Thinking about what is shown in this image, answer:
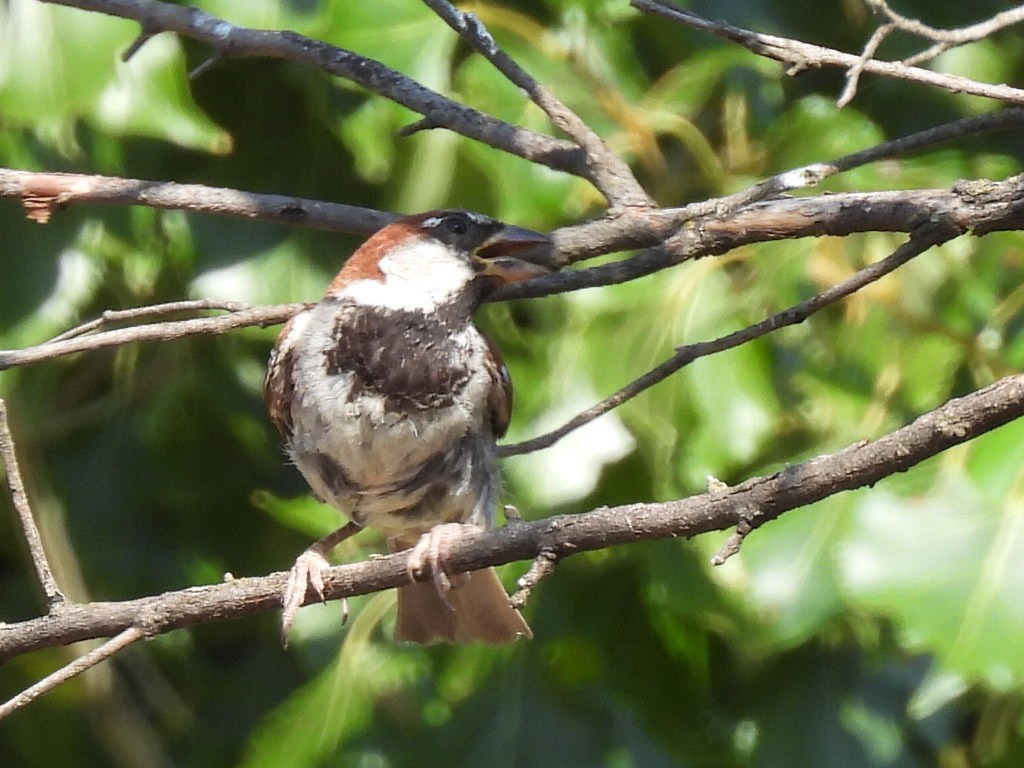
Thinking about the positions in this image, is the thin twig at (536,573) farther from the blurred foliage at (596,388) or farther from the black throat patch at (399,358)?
the black throat patch at (399,358)

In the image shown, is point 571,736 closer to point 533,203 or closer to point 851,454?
point 533,203

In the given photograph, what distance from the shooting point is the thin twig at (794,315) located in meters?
1.79

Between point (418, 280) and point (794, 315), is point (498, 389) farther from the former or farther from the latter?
point (794, 315)

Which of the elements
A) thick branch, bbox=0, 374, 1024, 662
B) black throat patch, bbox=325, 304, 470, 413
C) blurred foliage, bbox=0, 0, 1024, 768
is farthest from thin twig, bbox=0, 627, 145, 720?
blurred foliage, bbox=0, 0, 1024, 768

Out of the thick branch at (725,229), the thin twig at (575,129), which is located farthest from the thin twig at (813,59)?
the thin twig at (575,129)

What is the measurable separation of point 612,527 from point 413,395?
3.02 feet

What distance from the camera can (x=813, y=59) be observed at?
1.81m

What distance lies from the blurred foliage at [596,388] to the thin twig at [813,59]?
788 mm

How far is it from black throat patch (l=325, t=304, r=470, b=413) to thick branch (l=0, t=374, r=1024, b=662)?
560mm

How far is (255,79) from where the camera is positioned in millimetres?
3170

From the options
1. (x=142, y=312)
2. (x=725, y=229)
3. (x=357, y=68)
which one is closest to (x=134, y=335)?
(x=142, y=312)

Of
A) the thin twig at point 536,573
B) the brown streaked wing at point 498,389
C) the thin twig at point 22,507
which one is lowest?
the brown streaked wing at point 498,389

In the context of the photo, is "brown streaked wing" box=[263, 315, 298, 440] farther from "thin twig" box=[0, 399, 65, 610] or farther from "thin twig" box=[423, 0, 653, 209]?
"thin twig" box=[0, 399, 65, 610]

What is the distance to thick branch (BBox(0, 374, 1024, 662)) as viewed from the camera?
1595 mm
